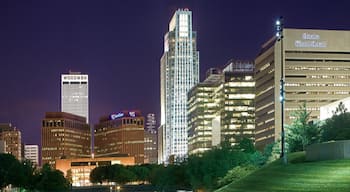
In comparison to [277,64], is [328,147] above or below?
below

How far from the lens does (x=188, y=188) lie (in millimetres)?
140625

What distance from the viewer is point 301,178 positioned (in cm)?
4566

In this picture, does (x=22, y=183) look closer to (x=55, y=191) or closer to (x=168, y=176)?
(x=55, y=191)

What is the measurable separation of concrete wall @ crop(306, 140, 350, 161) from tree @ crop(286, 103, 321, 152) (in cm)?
1829

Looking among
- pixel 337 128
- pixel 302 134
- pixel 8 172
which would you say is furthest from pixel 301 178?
pixel 8 172

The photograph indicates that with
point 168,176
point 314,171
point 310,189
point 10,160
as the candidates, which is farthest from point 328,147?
point 10,160

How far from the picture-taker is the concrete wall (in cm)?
4938

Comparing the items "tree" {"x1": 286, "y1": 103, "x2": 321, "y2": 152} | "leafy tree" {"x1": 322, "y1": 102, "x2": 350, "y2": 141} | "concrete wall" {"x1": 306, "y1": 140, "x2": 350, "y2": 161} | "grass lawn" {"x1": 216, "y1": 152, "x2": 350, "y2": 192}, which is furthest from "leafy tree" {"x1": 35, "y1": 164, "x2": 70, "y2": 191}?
"concrete wall" {"x1": 306, "y1": 140, "x2": 350, "y2": 161}

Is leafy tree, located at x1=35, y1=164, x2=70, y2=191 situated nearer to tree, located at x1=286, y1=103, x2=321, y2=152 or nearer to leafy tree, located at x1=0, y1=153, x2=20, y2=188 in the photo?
leafy tree, located at x1=0, y1=153, x2=20, y2=188

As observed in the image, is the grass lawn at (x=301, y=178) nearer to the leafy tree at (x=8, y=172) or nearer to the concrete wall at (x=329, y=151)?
the concrete wall at (x=329, y=151)

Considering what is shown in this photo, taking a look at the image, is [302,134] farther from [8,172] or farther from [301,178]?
[8,172]

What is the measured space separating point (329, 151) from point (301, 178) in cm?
651

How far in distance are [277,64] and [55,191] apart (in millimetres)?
83900

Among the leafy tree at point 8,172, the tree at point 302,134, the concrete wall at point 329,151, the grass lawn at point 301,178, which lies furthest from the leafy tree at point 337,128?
the leafy tree at point 8,172
